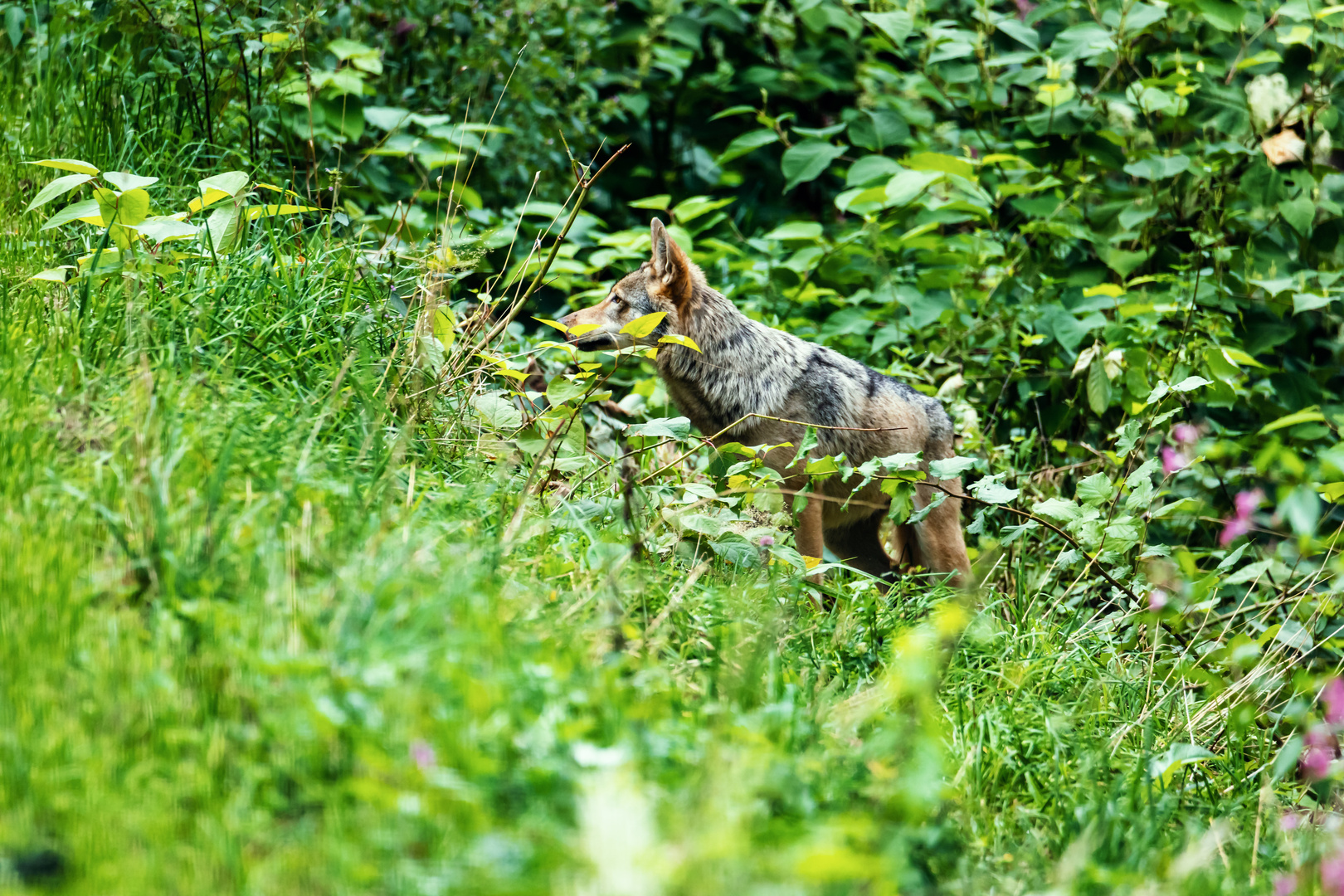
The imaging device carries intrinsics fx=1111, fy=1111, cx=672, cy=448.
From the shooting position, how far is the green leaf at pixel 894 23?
6.33m

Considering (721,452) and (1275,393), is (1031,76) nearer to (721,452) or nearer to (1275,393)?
(1275,393)

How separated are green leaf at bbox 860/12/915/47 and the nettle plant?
12.7 ft

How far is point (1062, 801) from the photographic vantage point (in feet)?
8.89

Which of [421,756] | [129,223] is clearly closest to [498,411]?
[129,223]

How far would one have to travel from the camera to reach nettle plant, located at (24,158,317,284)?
334 cm

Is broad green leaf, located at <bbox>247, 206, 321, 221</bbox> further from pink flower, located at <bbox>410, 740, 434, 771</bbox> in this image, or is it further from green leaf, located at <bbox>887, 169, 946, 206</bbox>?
green leaf, located at <bbox>887, 169, 946, 206</bbox>

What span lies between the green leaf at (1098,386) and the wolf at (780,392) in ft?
2.17

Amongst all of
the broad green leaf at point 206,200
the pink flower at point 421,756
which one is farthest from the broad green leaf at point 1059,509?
the broad green leaf at point 206,200

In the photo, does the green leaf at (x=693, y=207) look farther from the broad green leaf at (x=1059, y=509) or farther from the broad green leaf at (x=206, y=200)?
the broad green leaf at (x=206, y=200)

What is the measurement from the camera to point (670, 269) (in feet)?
16.4

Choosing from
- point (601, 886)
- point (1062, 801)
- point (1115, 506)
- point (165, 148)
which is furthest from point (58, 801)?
point (1115, 506)

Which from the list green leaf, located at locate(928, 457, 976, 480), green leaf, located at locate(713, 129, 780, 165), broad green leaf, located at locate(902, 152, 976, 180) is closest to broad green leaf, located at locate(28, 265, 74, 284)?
green leaf, located at locate(928, 457, 976, 480)

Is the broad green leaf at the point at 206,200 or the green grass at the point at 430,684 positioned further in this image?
the broad green leaf at the point at 206,200

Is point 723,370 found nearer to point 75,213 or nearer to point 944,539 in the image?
Answer: point 944,539
